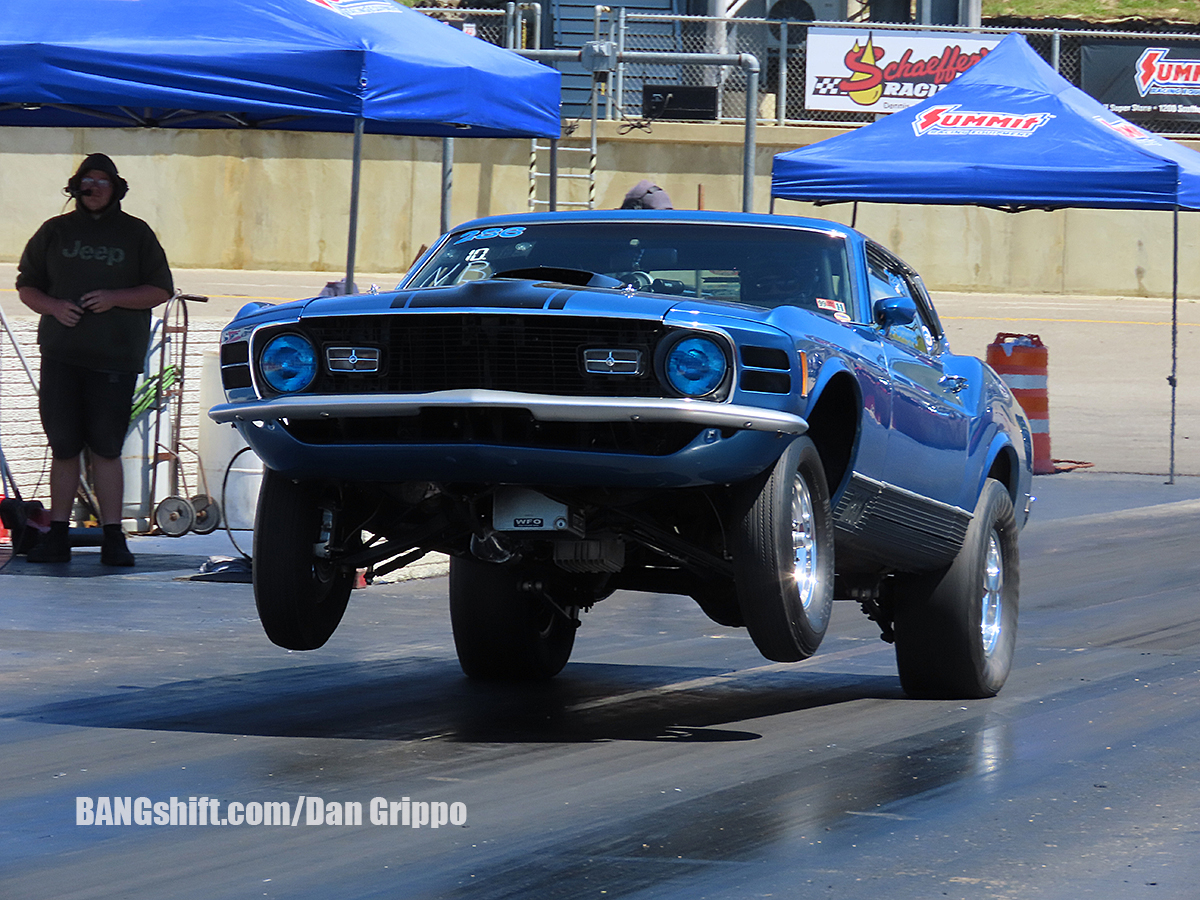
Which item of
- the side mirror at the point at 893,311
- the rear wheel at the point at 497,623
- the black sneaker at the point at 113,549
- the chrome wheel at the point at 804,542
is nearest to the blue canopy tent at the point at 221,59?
the black sneaker at the point at 113,549

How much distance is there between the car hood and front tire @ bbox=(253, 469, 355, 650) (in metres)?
0.60

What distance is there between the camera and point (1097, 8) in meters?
39.7

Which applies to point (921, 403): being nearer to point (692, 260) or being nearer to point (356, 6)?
point (692, 260)

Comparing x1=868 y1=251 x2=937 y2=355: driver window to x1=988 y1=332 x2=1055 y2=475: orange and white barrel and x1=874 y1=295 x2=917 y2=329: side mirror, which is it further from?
x1=988 y1=332 x2=1055 y2=475: orange and white barrel

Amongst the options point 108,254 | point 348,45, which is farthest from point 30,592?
point 348,45

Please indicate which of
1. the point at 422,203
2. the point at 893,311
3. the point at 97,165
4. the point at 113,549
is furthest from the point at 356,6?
the point at 422,203

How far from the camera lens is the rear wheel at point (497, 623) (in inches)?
293

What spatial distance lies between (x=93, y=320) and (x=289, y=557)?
451 centimetres

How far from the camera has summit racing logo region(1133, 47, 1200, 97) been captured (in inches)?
1101

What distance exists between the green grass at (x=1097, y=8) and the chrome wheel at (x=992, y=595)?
3247cm

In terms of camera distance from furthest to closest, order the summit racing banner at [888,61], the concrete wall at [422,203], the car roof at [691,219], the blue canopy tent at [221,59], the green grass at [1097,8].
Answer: the green grass at [1097,8] < the concrete wall at [422,203] < the summit racing banner at [888,61] < the blue canopy tent at [221,59] < the car roof at [691,219]

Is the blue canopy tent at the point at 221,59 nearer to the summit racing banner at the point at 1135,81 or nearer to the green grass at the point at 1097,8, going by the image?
the summit racing banner at the point at 1135,81

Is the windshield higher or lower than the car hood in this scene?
higher

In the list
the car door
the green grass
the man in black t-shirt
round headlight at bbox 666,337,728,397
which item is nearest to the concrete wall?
the green grass
